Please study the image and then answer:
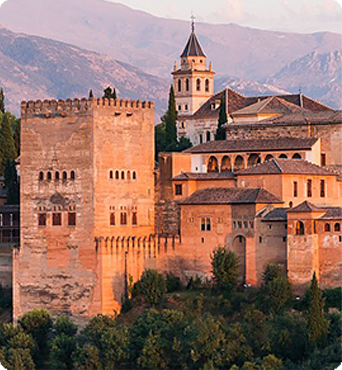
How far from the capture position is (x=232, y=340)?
56.2 metres

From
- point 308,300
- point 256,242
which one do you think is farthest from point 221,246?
point 308,300

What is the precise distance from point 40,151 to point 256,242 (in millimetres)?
11034

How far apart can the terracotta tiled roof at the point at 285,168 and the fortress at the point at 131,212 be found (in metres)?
0.06

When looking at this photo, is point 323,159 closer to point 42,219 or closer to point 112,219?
point 112,219

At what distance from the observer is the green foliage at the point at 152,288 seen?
6169cm

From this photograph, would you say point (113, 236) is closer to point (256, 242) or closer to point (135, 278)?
point (135, 278)

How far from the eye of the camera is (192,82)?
96.4 metres

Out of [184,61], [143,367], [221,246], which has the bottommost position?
[143,367]

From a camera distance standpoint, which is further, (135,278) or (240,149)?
(240,149)

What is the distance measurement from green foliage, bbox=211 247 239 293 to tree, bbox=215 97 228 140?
14.8m

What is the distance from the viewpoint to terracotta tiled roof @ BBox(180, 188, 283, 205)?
2461 inches

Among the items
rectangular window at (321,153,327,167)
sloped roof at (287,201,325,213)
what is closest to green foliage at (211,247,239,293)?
sloped roof at (287,201,325,213)

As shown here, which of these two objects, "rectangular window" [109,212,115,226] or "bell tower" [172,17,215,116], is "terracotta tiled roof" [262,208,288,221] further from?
"bell tower" [172,17,215,116]

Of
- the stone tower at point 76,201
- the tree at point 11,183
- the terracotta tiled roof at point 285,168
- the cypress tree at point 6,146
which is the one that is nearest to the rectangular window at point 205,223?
the terracotta tiled roof at point 285,168
